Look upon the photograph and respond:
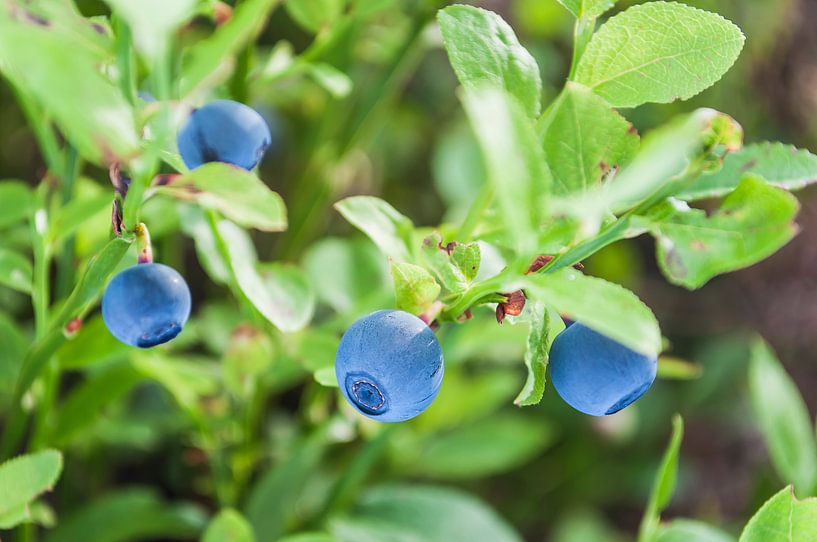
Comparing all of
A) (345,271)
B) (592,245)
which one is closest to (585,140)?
(592,245)

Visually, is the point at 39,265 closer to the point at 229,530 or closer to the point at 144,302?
the point at 144,302

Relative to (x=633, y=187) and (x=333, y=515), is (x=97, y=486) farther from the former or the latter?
(x=633, y=187)

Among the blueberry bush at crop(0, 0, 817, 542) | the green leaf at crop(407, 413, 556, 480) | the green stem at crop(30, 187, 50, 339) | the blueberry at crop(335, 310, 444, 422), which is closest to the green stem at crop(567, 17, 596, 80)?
the blueberry bush at crop(0, 0, 817, 542)

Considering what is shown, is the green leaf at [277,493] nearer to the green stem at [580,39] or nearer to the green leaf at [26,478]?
the green leaf at [26,478]

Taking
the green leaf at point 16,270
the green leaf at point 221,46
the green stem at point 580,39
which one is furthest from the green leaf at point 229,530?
the green stem at point 580,39

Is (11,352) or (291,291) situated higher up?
(291,291)

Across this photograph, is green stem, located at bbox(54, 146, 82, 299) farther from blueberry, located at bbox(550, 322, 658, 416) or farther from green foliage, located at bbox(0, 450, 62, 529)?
blueberry, located at bbox(550, 322, 658, 416)

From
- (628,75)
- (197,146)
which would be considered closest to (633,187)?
(628,75)
